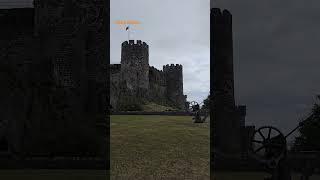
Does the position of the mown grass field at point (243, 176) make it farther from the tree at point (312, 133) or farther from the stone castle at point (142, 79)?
the stone castle at point (142, 79)

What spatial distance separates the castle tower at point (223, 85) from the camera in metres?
11.1

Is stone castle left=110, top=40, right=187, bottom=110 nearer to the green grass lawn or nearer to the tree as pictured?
the green grass lawn

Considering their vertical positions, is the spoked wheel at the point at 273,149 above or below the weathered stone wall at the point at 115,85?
below

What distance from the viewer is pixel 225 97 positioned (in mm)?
11227
